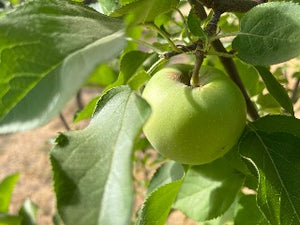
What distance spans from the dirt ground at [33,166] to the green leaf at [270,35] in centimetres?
256

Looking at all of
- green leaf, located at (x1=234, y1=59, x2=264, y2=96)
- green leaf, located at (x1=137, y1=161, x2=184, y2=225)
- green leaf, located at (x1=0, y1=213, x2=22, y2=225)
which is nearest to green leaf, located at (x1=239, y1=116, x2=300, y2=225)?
green leaf, located at (x1=137, y1=161, x2=184, y2=225)

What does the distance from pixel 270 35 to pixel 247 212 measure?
1.66 ft

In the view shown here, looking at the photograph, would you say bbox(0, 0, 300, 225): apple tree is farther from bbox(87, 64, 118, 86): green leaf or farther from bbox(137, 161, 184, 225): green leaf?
bbox(87, 64, 118, 86): green leaf

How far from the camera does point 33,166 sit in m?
4.27

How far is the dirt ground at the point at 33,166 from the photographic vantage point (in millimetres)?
3723

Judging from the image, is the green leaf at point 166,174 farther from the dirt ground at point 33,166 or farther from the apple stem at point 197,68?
the dirt ground at point 33,166

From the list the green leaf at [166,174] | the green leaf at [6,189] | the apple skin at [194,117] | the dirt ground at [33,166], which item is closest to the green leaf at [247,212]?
the green leaf at [166,174]

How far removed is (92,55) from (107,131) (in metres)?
0.14

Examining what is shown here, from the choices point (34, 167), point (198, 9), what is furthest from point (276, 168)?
point (34, 167)

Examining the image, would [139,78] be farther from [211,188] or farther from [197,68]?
[211,188]

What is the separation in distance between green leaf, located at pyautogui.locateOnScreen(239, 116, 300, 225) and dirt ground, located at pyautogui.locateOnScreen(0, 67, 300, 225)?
246cm

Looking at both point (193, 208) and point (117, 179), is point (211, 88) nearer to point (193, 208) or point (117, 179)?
point (117, 179)

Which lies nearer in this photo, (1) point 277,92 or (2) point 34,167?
(1) point 277,92

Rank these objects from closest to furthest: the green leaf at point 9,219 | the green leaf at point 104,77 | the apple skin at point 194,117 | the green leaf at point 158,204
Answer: the apple skin at point 194,117, the green leaf at point 158,204, the green leaf at point 104,77, the green leaf at point 9,219
